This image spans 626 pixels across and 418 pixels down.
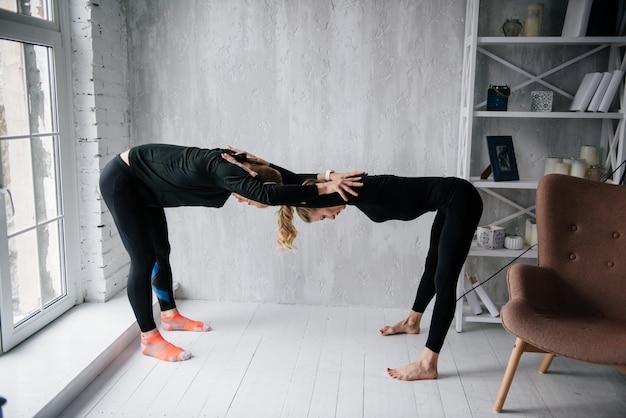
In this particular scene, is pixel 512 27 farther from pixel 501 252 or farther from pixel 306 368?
pixel 306 368

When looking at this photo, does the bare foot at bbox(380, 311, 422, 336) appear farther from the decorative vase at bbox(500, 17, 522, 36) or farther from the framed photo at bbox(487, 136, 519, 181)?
the decorative vase at bbox(500, 17, 522, 36)

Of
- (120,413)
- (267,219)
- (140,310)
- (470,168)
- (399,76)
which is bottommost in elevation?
(120,413)

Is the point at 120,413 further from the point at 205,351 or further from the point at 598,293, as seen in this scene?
the point at 598,293

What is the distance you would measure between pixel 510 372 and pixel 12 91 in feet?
8.76

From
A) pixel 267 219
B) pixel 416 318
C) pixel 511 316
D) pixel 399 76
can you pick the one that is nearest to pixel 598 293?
pixel 511 316

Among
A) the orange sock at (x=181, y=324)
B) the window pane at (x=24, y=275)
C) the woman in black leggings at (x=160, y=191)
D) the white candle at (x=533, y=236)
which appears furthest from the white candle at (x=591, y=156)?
the window pane at (x=24, y=275)

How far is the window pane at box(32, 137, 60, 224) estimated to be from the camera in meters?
3.15

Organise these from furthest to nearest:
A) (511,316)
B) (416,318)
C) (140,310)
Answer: (416,318) → (140,310) → (511,316)

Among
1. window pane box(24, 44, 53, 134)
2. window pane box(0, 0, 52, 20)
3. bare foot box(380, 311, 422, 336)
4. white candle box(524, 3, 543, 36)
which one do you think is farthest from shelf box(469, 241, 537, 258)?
window pane box(0, 0, 52, 20)

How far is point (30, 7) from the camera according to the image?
304cm

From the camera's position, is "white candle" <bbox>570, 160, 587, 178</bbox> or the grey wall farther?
the grey wall

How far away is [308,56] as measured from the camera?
364 centimetres

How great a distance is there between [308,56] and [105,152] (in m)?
1.35

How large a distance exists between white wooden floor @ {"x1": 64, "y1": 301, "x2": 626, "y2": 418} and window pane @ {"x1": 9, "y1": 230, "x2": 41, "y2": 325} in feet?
1.78
